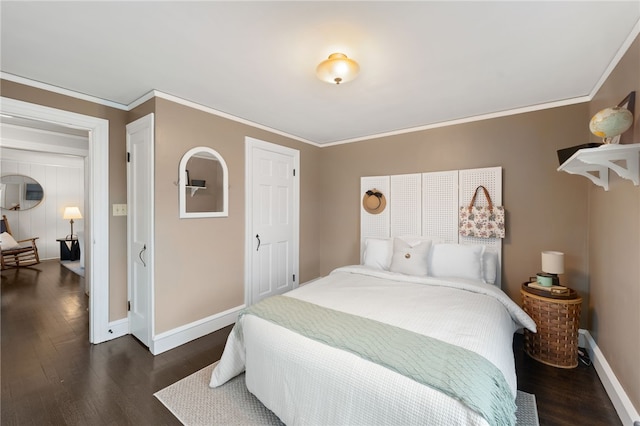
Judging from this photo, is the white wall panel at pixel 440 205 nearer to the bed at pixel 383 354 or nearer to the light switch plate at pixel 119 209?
the bed at pixel 383 354

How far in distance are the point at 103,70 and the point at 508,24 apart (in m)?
2.73

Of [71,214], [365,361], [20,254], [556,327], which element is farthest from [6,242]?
[556,327]

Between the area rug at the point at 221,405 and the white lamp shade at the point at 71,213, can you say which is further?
the white lamp shade at the point at 71,213

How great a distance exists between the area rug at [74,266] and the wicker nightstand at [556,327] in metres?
6.63

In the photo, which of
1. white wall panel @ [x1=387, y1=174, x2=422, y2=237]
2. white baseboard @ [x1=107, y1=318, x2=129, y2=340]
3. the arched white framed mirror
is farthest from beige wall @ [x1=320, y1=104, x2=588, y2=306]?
white baseboard @ [x1=107, y1=318, x2=129, y2=340]

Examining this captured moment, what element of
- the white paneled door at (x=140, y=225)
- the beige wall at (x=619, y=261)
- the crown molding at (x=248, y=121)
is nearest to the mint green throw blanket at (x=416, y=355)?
the beige wall at (x=619, y=261)

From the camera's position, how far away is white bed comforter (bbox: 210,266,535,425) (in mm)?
1177

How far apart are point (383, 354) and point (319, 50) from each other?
182 centimetres

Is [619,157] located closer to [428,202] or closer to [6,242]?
[428,202]

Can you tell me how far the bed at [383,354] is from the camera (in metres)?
1.14

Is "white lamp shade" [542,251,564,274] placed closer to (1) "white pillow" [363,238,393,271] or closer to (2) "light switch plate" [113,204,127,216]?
(1) "white pillow" [363,238,393,271]

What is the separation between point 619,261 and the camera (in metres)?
1.81

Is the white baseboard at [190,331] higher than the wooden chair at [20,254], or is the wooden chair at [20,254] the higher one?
the wooden chair at [20,254]

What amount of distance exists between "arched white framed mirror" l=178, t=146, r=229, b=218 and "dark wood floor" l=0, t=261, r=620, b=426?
1306 millimetres
